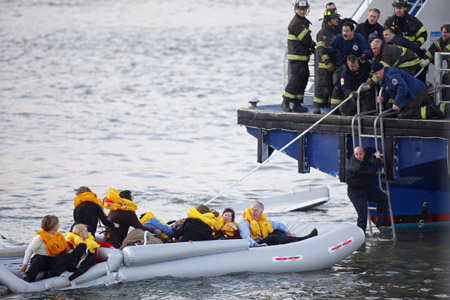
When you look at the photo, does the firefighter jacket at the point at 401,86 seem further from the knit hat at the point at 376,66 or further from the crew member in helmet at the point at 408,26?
the crew member in helmet at the point at 408,26

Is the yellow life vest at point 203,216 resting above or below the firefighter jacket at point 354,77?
below

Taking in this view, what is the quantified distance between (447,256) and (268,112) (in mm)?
3217

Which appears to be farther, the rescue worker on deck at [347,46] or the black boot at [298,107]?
the black boot at [298,107]

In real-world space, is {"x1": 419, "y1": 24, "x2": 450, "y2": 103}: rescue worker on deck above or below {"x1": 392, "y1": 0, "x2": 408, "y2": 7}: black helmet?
below

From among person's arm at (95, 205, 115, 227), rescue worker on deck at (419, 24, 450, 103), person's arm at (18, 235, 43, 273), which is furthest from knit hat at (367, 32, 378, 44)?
person's arm at (18, 235, 43, 273)

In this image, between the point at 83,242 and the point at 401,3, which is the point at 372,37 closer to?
the point at 401,3

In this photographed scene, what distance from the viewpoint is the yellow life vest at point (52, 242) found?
9.62 metres

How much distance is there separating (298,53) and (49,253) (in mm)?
4888

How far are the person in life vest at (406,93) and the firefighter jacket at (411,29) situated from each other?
4.14 ft

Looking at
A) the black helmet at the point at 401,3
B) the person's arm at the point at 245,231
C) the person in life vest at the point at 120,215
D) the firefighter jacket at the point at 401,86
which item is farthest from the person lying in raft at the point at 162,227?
the black helmet at the point at 401,3

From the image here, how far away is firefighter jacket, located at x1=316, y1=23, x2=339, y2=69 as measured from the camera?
12305 mm

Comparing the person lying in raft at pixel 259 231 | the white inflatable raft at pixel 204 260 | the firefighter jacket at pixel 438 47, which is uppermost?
the firefighter jacket at pixel 438 47

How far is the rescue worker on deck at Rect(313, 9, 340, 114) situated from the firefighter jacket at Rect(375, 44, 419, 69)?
0.83 metres

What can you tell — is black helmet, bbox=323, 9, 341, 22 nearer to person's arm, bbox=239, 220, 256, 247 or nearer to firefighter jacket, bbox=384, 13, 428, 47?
firefighter jacket, bbox=384, 13, 428, 47
